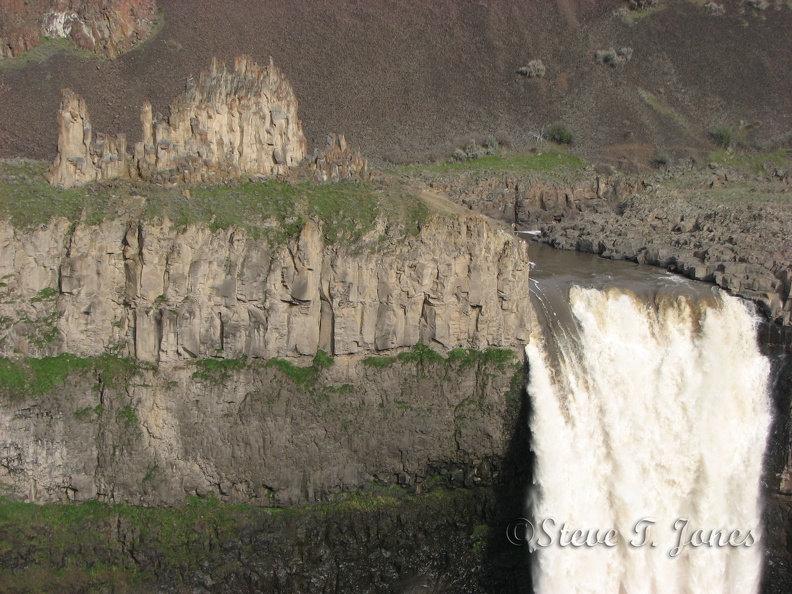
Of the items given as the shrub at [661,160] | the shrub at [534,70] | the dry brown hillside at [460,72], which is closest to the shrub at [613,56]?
the dry brown hillside at [460,72]

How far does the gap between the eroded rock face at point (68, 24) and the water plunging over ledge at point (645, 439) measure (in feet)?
133

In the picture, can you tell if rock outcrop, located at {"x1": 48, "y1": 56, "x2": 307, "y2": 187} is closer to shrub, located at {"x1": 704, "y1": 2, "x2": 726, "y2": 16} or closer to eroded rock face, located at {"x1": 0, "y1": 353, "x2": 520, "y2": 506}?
eroded rock face, located at {"x1": 0, "y1": 353, "x2": 520, "y2": 506}

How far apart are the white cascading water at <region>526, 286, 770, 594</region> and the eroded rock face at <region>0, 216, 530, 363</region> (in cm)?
355

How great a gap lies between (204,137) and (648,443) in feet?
54.6

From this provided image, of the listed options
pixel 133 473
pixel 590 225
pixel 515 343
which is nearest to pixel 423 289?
pixel 515 343

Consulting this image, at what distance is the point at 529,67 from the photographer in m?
64.6

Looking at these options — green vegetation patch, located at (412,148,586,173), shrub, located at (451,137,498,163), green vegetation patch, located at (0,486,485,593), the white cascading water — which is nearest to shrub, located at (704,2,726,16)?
green vegetation patch, located at (412,148,586,173)

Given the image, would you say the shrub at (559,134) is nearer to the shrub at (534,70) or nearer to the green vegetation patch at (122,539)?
the shrub at (534,70)

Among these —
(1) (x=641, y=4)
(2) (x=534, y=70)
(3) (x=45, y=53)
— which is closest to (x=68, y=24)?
(3) (x=45, y=53)

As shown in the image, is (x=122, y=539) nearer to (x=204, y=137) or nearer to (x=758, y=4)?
(x=204, y=137)

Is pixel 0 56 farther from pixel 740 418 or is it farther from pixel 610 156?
pixel 740 418

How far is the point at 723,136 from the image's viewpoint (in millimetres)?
57438

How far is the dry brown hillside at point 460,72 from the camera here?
57219mm

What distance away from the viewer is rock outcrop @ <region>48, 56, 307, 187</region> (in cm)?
2841
